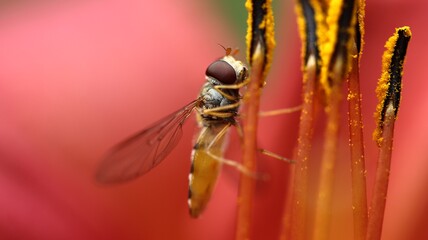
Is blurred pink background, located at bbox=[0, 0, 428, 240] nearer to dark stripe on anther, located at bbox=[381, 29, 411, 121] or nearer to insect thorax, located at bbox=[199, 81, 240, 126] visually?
insect thorax, located at bbox=[199, 81, 240, 126]

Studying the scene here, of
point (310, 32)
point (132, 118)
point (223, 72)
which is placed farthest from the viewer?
point (132, 118)

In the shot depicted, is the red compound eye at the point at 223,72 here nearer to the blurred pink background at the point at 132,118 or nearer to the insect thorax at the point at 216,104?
the insect thorax at the point at 216,104

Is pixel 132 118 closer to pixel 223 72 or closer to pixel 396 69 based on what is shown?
pixel 223 72

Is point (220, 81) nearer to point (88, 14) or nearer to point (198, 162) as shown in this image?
point (198, 162)

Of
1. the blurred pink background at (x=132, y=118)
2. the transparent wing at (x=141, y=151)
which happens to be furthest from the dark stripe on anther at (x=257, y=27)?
the blurred pink background at (x=132, y=118)

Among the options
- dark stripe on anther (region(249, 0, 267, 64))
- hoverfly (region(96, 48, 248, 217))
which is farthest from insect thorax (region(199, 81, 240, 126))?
dark stripe on anther (region(249, 0, 267, 64))

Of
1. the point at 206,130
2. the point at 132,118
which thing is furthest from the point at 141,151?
the point at 132,118

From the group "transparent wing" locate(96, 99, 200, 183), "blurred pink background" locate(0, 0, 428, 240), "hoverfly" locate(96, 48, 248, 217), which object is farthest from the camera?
"blurred pink background" locate(0, 0, 428, 240)
